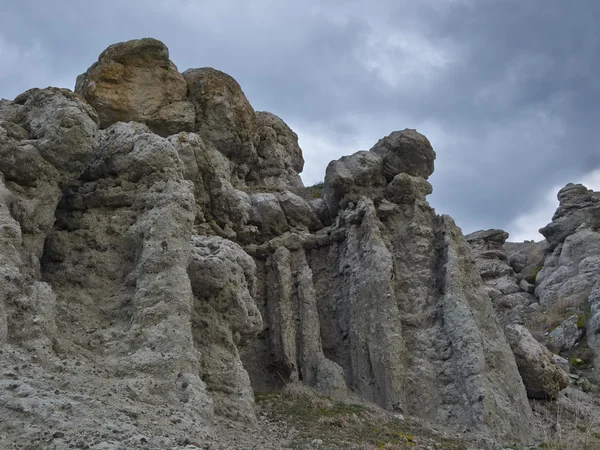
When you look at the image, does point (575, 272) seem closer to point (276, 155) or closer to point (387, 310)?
point (276, 155)

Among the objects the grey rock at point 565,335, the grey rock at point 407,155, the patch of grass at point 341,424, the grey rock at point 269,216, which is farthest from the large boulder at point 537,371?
the grey rock at point 269,216

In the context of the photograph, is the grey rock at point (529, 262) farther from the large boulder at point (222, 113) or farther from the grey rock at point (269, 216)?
the large boulder at point (222, 113)

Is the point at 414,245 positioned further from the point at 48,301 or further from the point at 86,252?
the point at 48,301

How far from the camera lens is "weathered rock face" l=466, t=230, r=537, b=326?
29391mm

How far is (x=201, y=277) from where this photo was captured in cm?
1212

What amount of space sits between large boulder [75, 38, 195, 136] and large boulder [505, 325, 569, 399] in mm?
13770

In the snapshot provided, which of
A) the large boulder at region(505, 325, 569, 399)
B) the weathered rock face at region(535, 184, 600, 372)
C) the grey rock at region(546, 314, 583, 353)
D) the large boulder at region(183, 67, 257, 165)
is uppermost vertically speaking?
the large boulder at region(183, 67, 257, 165)

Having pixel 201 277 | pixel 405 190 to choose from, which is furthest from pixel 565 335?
pixel 201 277

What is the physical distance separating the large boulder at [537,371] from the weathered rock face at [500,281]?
32.9ft

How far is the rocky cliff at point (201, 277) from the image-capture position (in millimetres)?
8383

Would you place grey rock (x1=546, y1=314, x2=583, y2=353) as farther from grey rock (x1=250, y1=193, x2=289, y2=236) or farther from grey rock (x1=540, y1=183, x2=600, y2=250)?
grey rock (x1=250, y1=193, x2=289, y2=236)

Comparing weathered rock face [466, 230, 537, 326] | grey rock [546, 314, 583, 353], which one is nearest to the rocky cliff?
grey rock [546, 314, 583, 353]

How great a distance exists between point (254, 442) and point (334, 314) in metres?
10.4

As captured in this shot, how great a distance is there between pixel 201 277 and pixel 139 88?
39.3 ft
